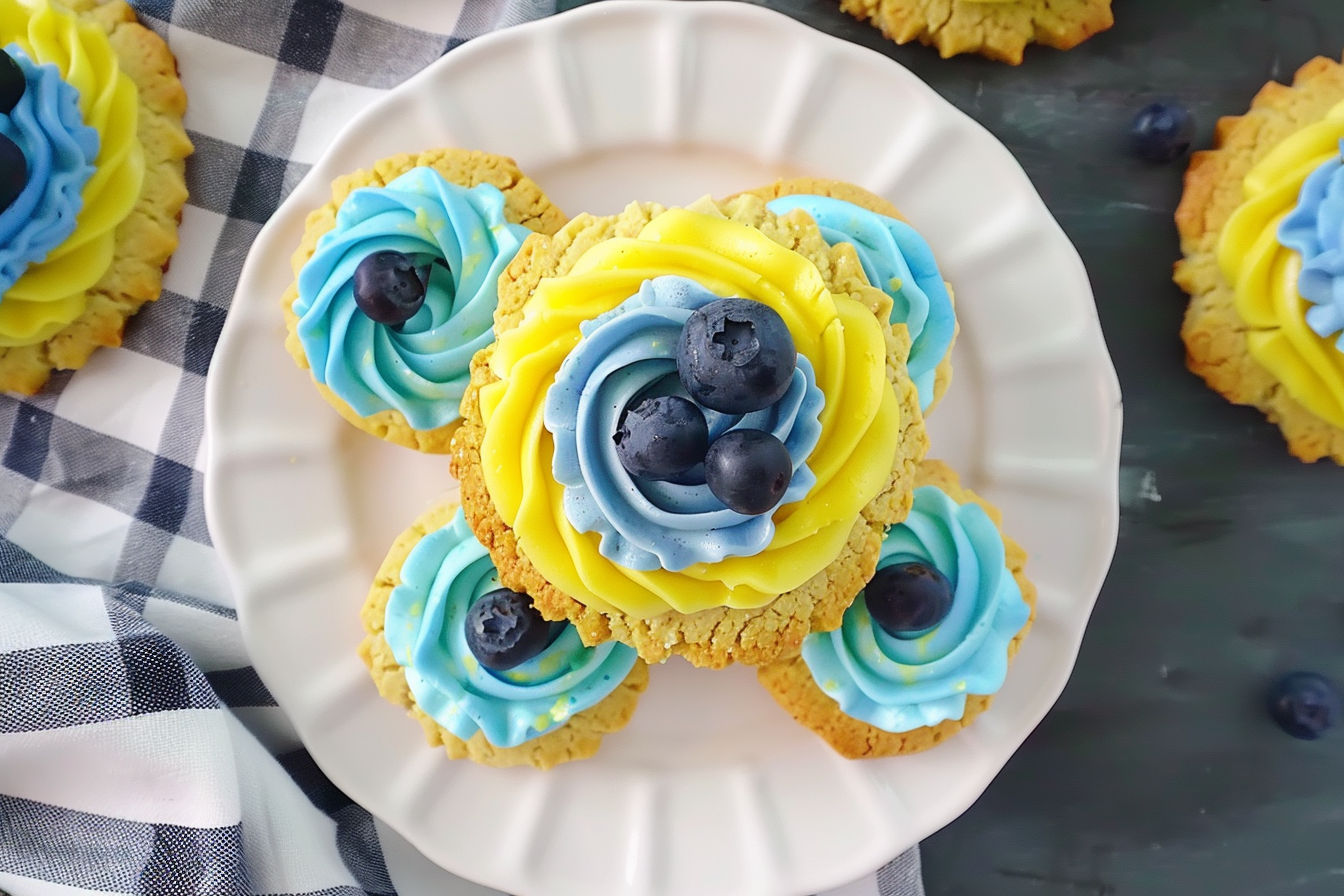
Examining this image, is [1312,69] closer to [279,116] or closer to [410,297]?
[410,297]

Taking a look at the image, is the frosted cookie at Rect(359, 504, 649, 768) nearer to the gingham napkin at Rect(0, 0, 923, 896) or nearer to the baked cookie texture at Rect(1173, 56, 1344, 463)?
the gingham napkin at Rect(0, 0, 923, 896)

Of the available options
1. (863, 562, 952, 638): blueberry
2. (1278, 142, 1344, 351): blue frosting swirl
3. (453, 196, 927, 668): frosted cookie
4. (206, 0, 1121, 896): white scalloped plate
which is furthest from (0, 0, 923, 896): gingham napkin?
(1278, 142, 1344, 351): blue frosting swirl

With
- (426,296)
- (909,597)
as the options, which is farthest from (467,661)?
(909,597)

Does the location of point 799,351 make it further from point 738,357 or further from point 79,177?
point 79,177

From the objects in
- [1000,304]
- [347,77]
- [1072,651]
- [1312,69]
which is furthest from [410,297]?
[1312,69]

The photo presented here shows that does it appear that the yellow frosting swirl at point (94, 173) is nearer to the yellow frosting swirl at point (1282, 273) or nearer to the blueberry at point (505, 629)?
the blueberry at point (505, 629)
